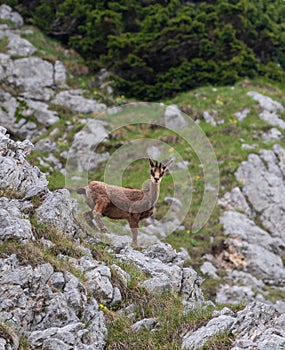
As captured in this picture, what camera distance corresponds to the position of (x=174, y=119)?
30062 millimetres

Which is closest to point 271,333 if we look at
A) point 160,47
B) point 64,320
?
point 64,320

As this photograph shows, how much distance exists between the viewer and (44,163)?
87.5ft

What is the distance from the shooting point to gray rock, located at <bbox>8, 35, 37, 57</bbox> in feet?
109

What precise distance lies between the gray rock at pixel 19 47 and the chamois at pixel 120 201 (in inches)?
769

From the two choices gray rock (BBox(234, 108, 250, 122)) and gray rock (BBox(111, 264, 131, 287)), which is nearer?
gray rock (BBox(111, 264, 131, 287))

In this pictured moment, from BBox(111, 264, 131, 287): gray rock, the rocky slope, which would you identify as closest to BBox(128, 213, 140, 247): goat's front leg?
the rocky slope

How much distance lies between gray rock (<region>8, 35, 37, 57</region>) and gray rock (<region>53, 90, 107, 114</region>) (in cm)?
325

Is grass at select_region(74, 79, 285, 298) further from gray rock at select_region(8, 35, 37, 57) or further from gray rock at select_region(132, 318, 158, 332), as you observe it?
gray rock at select_region(132, 318, 158, 332)

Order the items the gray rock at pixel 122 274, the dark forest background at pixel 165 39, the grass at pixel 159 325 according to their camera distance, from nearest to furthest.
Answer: the grass at pixel 159 325 → the gray rock at pixel 122 274 → the dark forest background at pixel 165 39

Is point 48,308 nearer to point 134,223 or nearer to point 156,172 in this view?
point 134,223

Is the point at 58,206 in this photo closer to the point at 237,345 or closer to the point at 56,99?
the point at 237,345

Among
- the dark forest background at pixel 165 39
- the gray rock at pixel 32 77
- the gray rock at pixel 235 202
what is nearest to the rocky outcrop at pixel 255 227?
the gray rock at pixel 235 202

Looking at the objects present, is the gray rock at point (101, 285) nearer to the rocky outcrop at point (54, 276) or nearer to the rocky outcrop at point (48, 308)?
the rocky outcrop at point (54, 276)

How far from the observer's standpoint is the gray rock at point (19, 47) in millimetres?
33100
